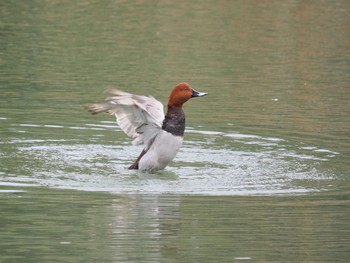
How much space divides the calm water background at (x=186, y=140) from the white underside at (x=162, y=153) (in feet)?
0.58

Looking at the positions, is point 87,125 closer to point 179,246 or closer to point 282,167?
point 282,167

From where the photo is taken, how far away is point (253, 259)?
32.5 feet

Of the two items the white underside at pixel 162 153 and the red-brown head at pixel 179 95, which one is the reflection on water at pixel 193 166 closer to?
the white underside at pixel 162 153

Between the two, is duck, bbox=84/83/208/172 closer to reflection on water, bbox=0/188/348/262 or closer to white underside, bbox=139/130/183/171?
white underside, bbox=139/130/183/171

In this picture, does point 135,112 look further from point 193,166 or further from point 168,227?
point 168,227

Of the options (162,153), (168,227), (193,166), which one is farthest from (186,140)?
(168,227)

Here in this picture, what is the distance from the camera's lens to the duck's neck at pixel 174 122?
45.4ft

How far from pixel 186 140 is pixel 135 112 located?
78.1 inches

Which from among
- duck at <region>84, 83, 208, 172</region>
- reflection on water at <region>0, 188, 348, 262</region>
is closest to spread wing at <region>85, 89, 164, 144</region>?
duck at <region>84, 83, 208, 172</region>

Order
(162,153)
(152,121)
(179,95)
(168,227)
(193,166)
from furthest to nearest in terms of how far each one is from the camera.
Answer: (193,166), (152,121), (179,95), (162,153), (168,227)

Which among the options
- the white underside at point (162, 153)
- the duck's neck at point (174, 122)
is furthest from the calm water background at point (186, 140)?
the duck's neck at point (174, 122)

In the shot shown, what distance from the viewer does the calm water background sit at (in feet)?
34.9

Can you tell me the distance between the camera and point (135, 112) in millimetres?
13984

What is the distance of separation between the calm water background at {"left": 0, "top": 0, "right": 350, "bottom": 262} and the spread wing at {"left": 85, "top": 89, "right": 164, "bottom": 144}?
19.5 inches
